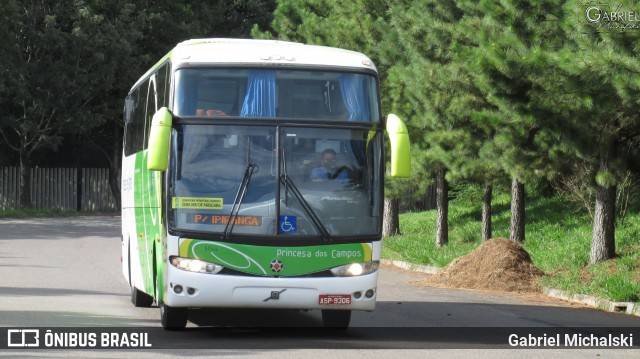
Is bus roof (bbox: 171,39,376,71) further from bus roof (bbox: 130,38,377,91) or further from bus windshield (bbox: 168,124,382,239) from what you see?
bus windshield (bbox: 168,124,382,239)

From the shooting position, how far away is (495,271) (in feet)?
65.0

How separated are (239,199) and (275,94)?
1311 millimetres

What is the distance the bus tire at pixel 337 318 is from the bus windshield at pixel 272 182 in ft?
4.73

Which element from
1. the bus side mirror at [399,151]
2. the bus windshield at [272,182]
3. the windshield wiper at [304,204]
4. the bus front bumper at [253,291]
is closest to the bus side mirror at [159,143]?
the bus windshield at [272,182]

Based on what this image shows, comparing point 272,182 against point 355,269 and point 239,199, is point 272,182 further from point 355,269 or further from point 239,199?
point 355,269

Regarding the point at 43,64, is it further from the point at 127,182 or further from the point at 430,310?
the point at 430,310

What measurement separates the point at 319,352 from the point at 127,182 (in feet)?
22.7

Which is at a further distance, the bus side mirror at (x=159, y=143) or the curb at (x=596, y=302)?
the curb at (x=596, y=302)

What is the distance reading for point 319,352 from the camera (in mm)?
11414

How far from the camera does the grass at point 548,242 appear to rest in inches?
720

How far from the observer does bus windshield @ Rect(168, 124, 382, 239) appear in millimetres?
12227

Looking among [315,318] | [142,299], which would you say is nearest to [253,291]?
[315,318]

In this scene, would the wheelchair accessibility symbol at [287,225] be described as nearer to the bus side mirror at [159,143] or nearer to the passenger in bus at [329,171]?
the passenger in bus at [329,171]

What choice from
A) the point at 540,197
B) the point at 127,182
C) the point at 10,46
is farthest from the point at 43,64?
the point at 127,182
